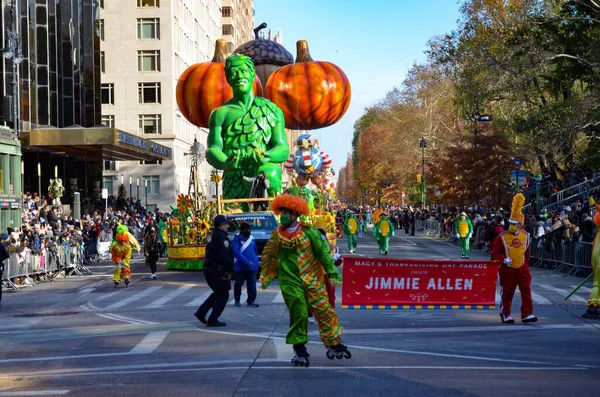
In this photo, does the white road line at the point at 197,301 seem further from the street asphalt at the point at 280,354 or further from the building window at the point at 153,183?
the building window at the point at 153,183

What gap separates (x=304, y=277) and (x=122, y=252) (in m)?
13.1

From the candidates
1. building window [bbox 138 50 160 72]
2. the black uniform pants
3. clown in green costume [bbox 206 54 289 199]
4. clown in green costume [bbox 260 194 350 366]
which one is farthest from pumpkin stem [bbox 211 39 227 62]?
building window [bbox 138 50 160 72]

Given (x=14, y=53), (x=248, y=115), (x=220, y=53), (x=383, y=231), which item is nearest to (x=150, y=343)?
(x=248, y=115)

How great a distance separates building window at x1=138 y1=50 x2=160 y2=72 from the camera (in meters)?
70.3

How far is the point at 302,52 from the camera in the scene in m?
31.7

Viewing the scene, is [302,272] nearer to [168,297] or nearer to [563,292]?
[168,297]

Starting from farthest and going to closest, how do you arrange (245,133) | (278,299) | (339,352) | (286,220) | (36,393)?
1. (245,133)
2. (278,299)
3. (286,220)
4. (339,352)
5. (36,393)

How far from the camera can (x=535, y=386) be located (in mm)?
8883

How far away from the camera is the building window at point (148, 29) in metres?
70.2

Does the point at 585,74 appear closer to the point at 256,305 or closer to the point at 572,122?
the point at 572,122

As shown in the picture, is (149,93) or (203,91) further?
(149,93)

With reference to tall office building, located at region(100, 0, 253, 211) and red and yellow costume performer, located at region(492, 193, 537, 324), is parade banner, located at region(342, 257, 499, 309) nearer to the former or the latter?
red and yellow costume performer, located at region(492, 193, 537, 324)

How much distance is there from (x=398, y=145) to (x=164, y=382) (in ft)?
259

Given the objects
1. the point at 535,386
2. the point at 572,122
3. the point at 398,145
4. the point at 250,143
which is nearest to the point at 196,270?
the point at 250,143
